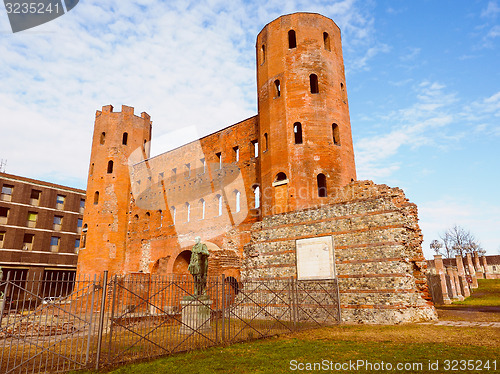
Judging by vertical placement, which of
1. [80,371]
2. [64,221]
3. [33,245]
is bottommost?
[80,371]

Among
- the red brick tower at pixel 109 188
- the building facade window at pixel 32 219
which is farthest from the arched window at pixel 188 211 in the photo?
the building facade window at pixel 32 219

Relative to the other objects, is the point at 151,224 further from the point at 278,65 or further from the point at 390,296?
the point at 390,296

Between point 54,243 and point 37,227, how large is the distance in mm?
2262

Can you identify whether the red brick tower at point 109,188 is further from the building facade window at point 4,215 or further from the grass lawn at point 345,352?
the grass lawn at point 345,352

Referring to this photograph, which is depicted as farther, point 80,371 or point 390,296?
point 390,296

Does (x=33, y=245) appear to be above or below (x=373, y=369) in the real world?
above

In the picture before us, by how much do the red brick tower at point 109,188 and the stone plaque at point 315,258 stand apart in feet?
55.7

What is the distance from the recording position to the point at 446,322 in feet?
36.1

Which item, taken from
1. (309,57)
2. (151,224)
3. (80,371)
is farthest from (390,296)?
(151,224)

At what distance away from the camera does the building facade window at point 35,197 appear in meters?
34.4

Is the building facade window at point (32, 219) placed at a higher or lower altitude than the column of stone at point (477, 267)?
higher

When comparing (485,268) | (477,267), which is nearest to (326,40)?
(477,267)

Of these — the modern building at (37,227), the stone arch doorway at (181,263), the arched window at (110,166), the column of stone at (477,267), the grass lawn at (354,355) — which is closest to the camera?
the grass lawn at (354,355)

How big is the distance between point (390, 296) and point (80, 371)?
31.1ft
